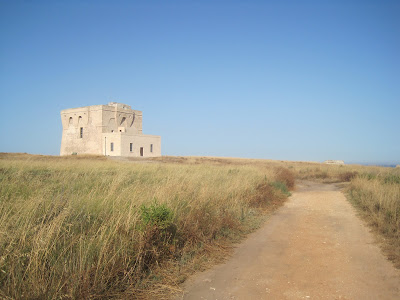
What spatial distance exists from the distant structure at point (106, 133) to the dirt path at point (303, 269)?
32.4 m

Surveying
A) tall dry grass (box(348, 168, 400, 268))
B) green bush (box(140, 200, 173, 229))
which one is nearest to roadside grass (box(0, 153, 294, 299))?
green bush (box(140, 200, 173, 229))

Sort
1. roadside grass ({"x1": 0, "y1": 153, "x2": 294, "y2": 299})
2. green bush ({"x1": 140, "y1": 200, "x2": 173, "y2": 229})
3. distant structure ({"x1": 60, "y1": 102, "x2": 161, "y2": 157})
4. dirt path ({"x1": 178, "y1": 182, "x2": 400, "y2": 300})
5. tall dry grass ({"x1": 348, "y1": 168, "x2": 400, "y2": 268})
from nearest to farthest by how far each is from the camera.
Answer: roadside grass ({"x1": 0, "y1": 153, "x2": 294, "y2": 299}) < dirt path ({"x1": 178, "y1": 182, "x2": 400, "y2": 300}) < green bush ({"x1": 140, "y1": 200, "x2": 173, "y2": 229}) < tall dry grass ({"x1": 348, "y1": 168, "x2": 400, "y2": 268}) < distant structure ({"x1": 60, "y1": 102, "x2": 161, "y2": 157})

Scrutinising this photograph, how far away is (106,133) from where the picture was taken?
3844 centimetres

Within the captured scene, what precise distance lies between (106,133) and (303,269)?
119 feet

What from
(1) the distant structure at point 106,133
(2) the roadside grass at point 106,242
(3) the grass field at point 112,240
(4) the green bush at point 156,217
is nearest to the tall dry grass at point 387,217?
(3) the grass field at point 112,240

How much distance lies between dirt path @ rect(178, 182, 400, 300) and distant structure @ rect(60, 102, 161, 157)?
32371mm

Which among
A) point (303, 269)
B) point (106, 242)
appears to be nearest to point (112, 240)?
point (106, 242)

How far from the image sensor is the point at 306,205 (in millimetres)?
11289

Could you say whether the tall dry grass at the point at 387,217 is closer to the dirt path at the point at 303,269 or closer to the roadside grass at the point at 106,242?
the dirt path at the point at 303,269

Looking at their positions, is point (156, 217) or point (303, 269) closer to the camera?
point (303, 269)

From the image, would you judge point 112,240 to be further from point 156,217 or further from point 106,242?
point 156,217

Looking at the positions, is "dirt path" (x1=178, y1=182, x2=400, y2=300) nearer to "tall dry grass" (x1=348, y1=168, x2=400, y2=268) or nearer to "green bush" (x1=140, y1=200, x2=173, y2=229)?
"tall dry grass" (x1=348, y1=168, x2=400, y2=268)

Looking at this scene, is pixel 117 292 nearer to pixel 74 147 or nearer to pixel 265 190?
pixel 265 190

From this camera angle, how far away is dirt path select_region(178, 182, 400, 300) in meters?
3.94
